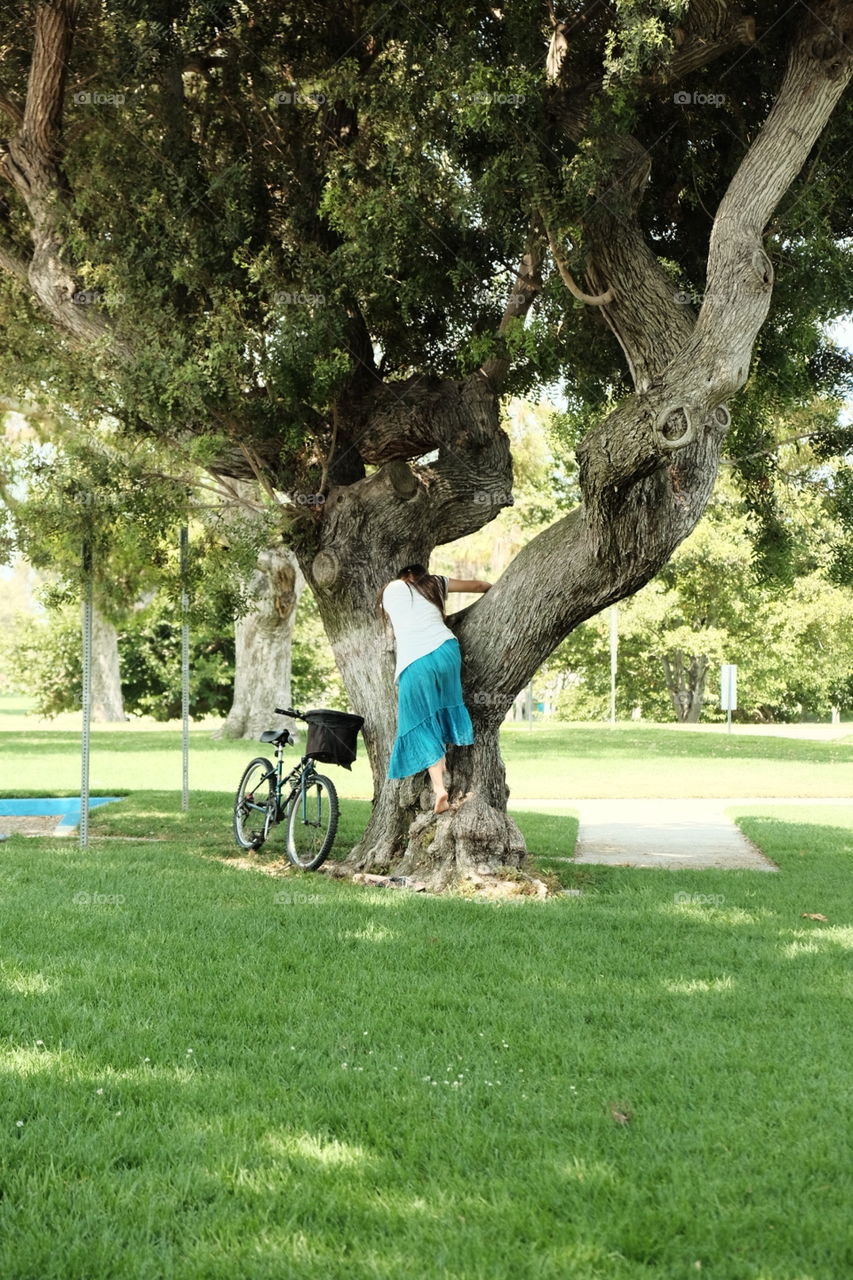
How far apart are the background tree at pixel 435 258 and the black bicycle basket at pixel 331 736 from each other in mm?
339

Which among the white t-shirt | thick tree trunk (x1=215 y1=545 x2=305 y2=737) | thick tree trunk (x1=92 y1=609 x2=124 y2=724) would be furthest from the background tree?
thick tree trunk (x1=92 y1=609 x2=124 y2=724)

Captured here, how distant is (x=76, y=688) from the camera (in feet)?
142

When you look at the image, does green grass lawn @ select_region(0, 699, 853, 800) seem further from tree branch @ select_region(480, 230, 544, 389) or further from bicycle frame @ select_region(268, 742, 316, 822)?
tree branch @ select_region(480, 230, 544, 389)

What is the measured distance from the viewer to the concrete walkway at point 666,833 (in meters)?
11.2

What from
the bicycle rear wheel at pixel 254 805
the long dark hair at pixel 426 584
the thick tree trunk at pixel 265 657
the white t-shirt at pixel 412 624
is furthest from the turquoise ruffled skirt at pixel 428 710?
the thick tree trunk at pixel 265 657

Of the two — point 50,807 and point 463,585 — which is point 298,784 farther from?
point 50,807

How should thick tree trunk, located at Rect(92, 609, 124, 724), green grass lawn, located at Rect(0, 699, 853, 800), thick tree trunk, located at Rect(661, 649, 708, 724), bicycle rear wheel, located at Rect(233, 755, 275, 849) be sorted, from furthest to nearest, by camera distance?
thick tree trunk, located at Rect(661, 649, 708, 724) → thick tree trunk, located at Rect(92, 609, 124, 724) → green grass lawn, located at Rect(0, 699, 853, 800) → bicycle rear wheel, located at Rect(233, 755, 275, 849)

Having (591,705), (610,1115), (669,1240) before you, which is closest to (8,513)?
(610,1115)

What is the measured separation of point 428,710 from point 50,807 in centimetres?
743

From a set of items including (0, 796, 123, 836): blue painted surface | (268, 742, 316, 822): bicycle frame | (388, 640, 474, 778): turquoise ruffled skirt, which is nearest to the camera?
(388, 640, 474, 778): turquoise ruffled skirt

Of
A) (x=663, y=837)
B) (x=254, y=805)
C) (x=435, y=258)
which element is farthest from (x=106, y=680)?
(x=435, y=258)

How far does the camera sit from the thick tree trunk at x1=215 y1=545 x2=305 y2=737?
25484mm

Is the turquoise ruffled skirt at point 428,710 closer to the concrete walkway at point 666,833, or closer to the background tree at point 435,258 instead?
the background tree at point 435,258

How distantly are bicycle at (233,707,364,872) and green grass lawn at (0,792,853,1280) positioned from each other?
1.78 metres
